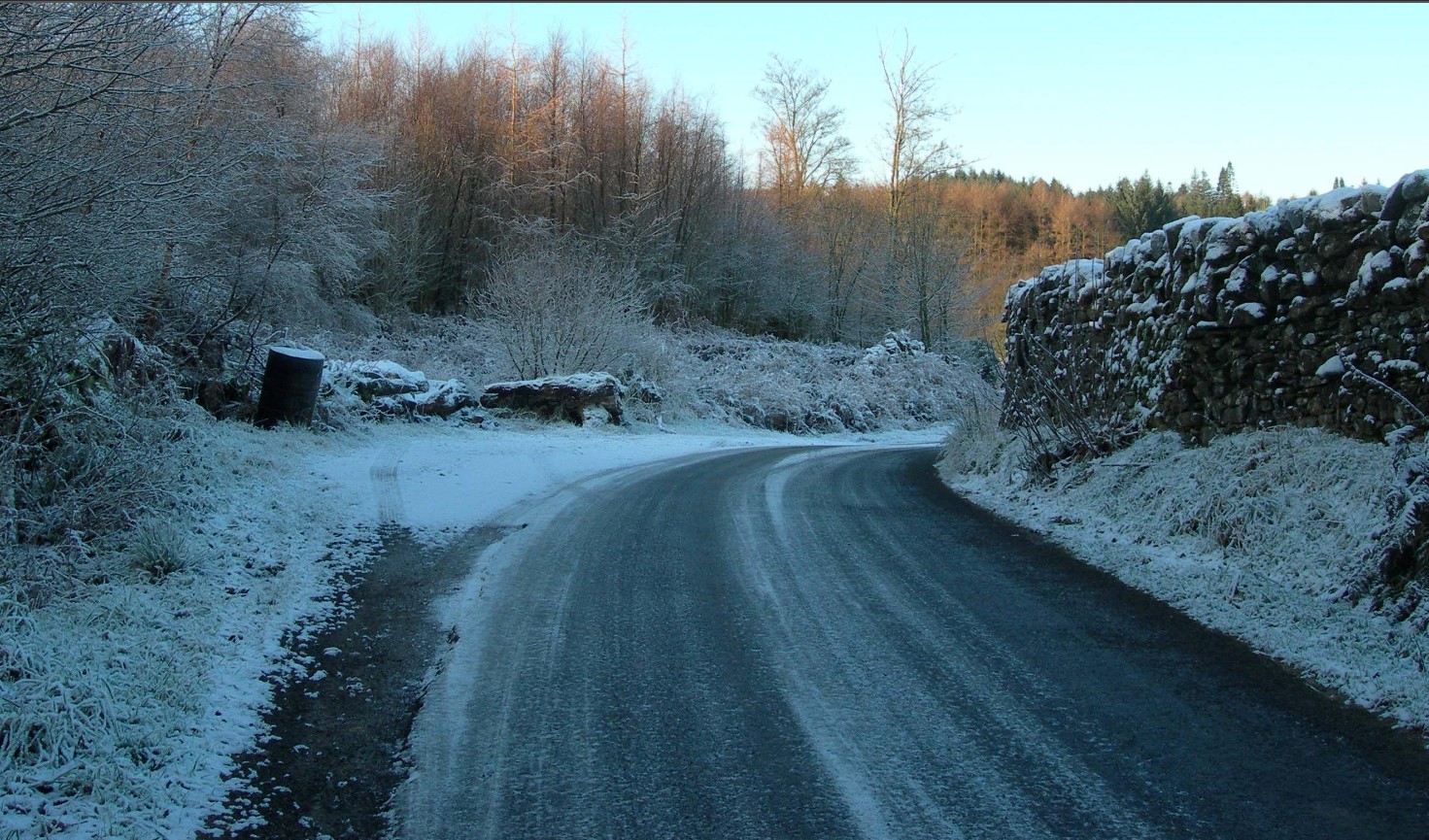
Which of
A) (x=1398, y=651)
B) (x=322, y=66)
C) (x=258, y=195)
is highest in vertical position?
(x=322, y=66)

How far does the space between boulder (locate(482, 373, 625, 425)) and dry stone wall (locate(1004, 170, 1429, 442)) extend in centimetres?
914

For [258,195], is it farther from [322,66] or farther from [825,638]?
[825,638]

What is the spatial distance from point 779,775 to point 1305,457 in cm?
521

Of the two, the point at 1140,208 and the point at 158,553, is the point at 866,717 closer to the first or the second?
the point at 158,553

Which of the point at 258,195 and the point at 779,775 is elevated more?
the point at 258,195

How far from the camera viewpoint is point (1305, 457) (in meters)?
6.56

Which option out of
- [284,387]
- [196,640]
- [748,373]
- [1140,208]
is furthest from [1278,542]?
[748,373]

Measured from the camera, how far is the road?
3266mm

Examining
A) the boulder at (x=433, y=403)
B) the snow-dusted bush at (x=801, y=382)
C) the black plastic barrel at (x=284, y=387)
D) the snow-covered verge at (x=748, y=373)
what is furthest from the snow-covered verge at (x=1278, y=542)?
the snow-dusted bush at (x=801, y=382)

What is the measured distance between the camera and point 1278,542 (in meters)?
6.15

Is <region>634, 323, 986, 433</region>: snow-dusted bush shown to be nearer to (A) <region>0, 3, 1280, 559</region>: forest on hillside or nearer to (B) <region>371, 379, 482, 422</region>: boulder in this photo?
(A) <region>0, 3, 1280, 559</region>: forest on hillside

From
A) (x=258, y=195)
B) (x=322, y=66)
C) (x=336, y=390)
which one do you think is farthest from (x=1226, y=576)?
(x=322, y=66)

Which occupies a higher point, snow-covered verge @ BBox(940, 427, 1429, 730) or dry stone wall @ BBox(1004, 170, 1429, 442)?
dry stone wall @ BBox(1004, 170, 1429, 442)

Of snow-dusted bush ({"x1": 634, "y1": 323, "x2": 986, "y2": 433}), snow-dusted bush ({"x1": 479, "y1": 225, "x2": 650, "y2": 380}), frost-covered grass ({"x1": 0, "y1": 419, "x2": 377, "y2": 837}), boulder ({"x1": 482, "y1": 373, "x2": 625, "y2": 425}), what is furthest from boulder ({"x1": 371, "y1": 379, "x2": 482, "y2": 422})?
frost-covered grass ({"x1": 0, "y1": 419, "x2": 377, "y2": 837})
